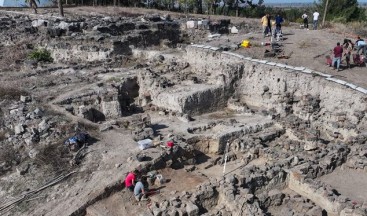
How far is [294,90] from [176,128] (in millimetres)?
5424

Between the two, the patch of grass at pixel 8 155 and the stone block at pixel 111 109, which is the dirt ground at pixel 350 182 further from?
the patch of grass at pixel 8 155

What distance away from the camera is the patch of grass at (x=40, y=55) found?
69.3ft

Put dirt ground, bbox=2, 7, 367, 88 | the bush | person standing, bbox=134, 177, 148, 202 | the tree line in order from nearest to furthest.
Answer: person standing, bbox=134, 177, 148, 202 < dirt ground, bbox=2, 7, 367, 88 < the bush < the tree line

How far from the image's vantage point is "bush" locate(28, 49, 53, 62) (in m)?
21.1

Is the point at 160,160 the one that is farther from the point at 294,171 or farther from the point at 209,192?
the point at 294,171

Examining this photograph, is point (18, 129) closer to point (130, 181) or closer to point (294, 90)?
point (130, 181)

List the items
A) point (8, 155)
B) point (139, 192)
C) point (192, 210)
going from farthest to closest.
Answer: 1. point (8, 155)
2. point (139, 192)
3. point (192, 210)

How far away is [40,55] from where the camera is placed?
21234mm

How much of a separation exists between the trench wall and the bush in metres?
7.72

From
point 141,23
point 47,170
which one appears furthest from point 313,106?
point 141,23

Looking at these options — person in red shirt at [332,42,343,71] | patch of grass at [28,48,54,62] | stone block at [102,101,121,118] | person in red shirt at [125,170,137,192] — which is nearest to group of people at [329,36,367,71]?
person in red shirt at [332,42,343,71]

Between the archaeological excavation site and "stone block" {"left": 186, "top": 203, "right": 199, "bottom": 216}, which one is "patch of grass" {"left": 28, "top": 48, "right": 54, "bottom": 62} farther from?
"stone block" {"left": 186, "top": 203, "right": 199, "bottom": 216}

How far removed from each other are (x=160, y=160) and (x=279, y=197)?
3356mm

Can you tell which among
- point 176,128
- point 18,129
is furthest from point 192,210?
point 18,129
